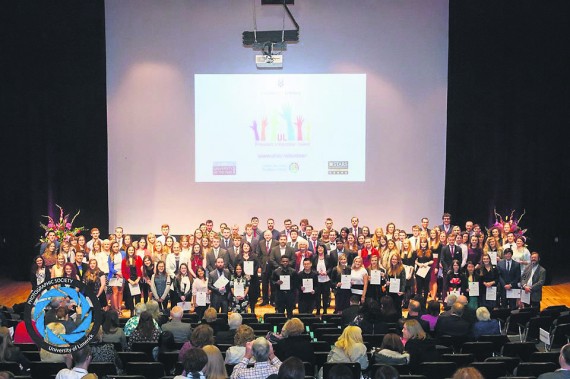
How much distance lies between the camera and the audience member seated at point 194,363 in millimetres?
5851

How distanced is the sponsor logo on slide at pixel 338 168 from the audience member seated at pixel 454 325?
6.98 meters

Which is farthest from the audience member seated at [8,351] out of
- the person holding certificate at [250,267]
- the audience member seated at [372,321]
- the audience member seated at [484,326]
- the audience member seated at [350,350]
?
the audience member seated at [484,326]

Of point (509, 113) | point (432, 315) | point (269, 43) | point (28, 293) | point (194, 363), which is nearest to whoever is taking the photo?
point (194, 363)

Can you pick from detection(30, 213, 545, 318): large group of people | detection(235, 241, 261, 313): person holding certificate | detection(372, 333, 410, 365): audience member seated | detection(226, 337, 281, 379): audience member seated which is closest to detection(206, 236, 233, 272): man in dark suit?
detection(30, 213, 545, 318): large group of people

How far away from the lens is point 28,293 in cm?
1477

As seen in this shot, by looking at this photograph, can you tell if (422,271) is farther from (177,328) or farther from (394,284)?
(177,328)

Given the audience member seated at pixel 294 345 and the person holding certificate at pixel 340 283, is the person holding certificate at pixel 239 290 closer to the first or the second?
the person holding certificate at pixel 340 283

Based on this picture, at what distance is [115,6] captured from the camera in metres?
15.7

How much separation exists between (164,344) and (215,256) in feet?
14.6

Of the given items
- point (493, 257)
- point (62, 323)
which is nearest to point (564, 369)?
point (62, 323)

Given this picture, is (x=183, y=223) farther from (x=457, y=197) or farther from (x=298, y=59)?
(x=457, y=197)

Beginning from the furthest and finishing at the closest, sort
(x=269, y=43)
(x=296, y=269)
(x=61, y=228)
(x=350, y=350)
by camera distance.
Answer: (x=61, y=228) < (x=269, y=43) < (x=296, y=269) < (x=350, y=350)

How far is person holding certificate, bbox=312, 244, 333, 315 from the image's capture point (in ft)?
41.1

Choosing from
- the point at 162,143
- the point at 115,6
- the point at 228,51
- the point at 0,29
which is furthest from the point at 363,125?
the point at 0,29
